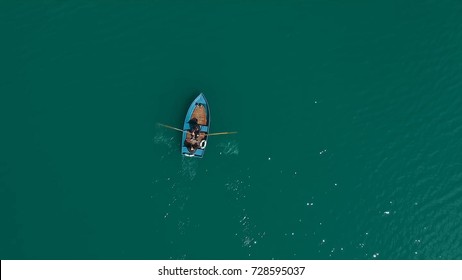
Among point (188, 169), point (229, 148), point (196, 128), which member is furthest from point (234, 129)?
point (188, 169)


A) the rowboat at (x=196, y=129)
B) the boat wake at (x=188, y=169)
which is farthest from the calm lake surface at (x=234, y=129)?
the rowboat at (x=196, y=129)

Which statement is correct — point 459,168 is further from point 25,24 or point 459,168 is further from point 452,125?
point 25,24

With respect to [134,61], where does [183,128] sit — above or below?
below

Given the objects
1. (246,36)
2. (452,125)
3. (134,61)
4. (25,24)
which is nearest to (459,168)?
(452,125)

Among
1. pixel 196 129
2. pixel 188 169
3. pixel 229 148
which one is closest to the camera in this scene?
pixel 196 129

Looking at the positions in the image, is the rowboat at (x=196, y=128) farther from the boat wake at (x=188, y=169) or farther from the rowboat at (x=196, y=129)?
the boat wake at (x=188, y=169)

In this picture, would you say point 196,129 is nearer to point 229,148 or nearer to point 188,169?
point 229,148

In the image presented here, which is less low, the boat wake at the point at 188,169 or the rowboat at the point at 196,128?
the rowboat at the point at 196,128

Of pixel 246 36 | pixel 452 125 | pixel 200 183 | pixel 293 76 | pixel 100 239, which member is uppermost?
pixel 246 36

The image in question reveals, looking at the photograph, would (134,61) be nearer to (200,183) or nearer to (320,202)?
(200,183)
